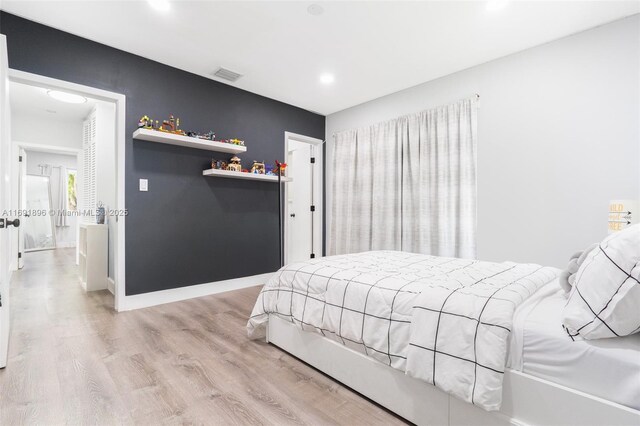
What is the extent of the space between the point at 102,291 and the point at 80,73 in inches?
99.0

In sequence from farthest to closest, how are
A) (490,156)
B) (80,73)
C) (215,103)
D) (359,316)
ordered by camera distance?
(215,103), (490,156), (80,73), (359,316)

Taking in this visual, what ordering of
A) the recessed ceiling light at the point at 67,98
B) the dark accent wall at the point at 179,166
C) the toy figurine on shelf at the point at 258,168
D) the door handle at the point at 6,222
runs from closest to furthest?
the door handle at the point at 6,222
the dark accent wall at the point at 179,166
the toy figurine on shelf at the point at 258,168
the recessed ceiling light at the point at 67,98

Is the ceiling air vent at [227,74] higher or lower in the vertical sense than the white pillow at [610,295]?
higher

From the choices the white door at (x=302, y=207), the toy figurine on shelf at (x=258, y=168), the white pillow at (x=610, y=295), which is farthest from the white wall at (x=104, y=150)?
the white pillow at (x=610, y=295)

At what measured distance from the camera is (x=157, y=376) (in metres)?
1.85

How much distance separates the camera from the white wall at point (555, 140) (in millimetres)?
2467

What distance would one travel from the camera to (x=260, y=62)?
3.25 metres

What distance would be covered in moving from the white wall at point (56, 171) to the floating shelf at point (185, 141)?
19.1 feet

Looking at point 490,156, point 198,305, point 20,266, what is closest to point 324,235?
point 198,305

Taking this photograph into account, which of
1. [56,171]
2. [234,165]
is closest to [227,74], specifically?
[234,165]

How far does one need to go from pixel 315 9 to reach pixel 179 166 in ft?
7.15

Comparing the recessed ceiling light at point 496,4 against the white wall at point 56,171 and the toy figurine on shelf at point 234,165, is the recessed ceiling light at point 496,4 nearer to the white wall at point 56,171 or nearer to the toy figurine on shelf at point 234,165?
the toy figurine on shelf at point 234,165

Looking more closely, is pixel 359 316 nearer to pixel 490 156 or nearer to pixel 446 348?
pixel 446 348

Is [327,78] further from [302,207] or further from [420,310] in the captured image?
[420,310]
